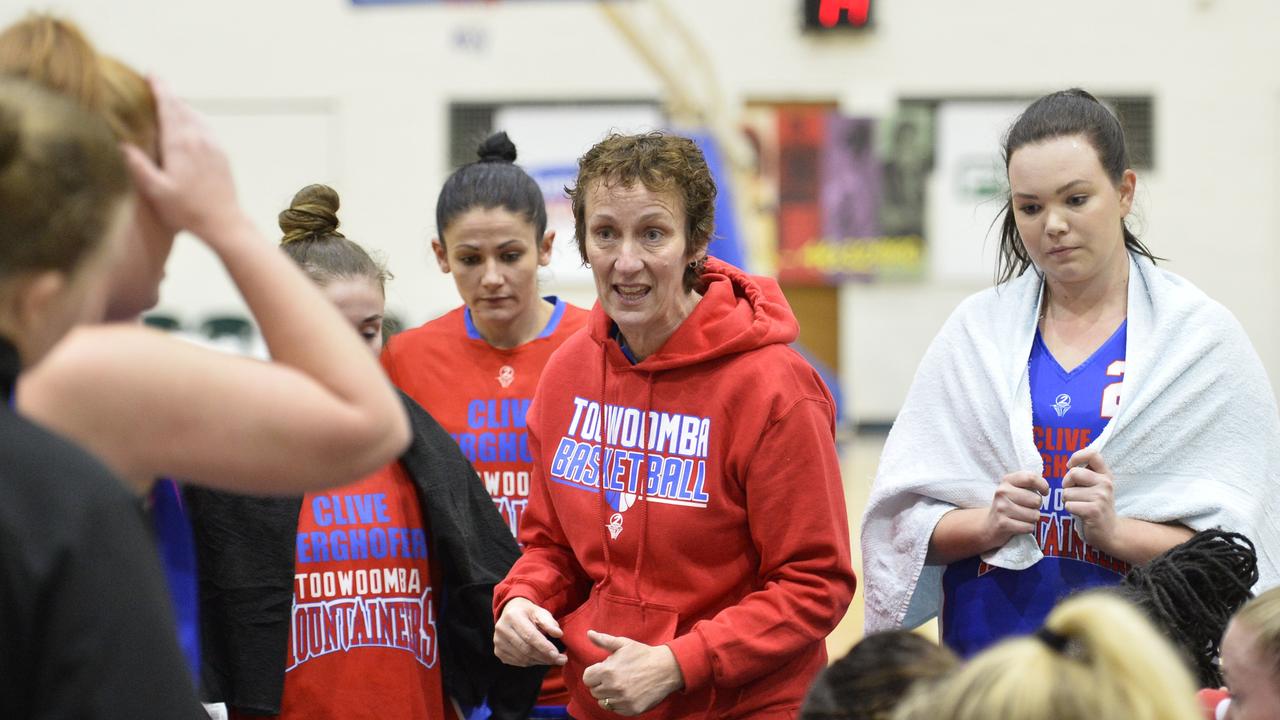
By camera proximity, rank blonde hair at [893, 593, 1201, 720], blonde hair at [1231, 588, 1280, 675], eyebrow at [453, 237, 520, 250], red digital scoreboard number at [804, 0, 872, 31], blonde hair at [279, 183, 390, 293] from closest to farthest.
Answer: blonde hair at [893, 593, 1201, 720] < blonde hair at [1231, 588, 1280, 675] < blonde hair at [279, 183, 390, 293] < eyebrow at [453, 237, 520, 250] < red digital scoreboard number at [804, 0, 872, 31]

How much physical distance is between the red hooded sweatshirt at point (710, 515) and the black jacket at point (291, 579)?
0.63ft

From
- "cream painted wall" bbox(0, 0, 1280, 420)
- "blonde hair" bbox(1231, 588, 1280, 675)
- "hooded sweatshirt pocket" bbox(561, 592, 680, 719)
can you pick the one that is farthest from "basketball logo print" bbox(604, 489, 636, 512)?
"cream painted wall" bbox(0, 0, 1280, 420)

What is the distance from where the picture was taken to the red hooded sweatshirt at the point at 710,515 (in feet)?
6.98

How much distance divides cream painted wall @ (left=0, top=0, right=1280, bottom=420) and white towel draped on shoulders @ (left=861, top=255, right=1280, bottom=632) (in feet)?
39.3

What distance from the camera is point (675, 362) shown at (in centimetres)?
223

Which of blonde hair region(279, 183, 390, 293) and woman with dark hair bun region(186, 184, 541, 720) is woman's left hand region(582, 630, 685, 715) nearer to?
woman with dark hair bun region(186, 184, 541, 720)

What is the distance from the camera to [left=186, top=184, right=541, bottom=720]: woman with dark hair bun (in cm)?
231

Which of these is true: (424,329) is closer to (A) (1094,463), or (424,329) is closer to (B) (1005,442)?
(B) (1005,442)

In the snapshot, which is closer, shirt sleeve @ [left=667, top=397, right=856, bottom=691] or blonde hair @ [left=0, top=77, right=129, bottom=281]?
blonde hair @ [left=0, top=77, right=129, bottom=281]

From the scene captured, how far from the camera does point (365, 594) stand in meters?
2.45

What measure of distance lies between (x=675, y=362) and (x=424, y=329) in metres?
1.06

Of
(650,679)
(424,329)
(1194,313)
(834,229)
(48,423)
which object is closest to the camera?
(48,423)

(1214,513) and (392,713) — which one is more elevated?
(1214,513)

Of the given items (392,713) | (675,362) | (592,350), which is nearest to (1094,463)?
(675,362)
